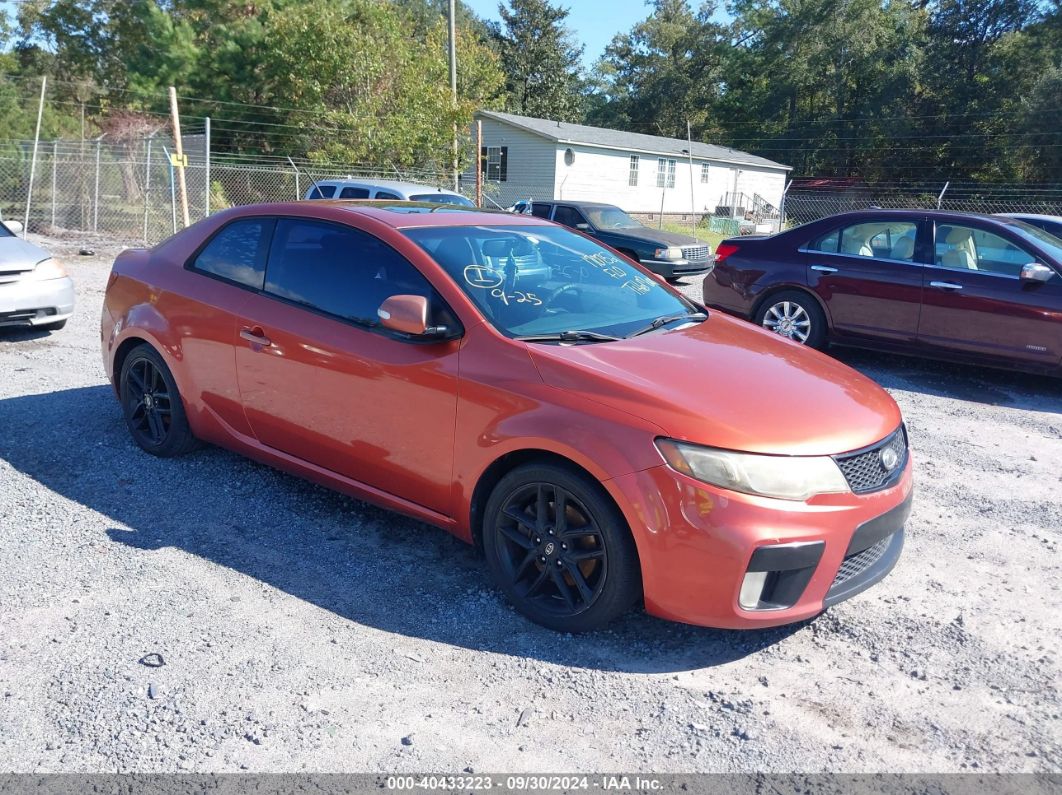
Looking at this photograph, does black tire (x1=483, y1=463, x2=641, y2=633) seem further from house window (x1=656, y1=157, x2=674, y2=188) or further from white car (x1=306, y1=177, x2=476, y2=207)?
house window (x1=656, y1=157, x2=674, y2=188)

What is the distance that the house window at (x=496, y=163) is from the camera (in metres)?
33.2

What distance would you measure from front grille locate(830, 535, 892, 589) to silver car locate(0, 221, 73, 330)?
7.81 metres

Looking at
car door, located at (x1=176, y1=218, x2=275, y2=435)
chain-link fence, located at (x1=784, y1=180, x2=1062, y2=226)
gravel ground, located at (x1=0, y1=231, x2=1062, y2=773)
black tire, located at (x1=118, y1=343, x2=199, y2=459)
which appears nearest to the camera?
gravel ground, located at (x1=0, y1=231, x2=1062, y2=773)

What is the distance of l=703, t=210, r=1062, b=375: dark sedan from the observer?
23.6ft

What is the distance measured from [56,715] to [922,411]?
6.23 m

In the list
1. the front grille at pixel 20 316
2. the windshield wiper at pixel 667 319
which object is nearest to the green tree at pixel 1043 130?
the windshield wiper at pixel 667 319

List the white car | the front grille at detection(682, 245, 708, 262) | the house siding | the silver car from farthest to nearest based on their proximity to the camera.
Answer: the house siding < the front grille at detection(682, 245, 708, 262) < the white car < the silver car

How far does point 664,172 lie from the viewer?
122 feet

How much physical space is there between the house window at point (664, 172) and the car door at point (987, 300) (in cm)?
3044

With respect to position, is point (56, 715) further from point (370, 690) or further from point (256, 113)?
point (256, 113)

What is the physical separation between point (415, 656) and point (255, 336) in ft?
6.33

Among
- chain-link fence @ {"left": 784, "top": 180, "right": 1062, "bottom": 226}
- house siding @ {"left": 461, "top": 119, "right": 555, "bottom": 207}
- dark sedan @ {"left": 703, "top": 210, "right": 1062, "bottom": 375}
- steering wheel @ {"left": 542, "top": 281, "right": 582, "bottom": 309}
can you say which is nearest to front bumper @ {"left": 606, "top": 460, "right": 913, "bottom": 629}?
steering wheel @ {"left": 542, "top": 281, "right": 582, "bottom": 309}

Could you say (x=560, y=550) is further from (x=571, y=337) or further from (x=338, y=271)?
(x=338, y=271)

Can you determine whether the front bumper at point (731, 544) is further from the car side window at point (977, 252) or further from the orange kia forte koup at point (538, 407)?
the car side window at point (977, 252)
